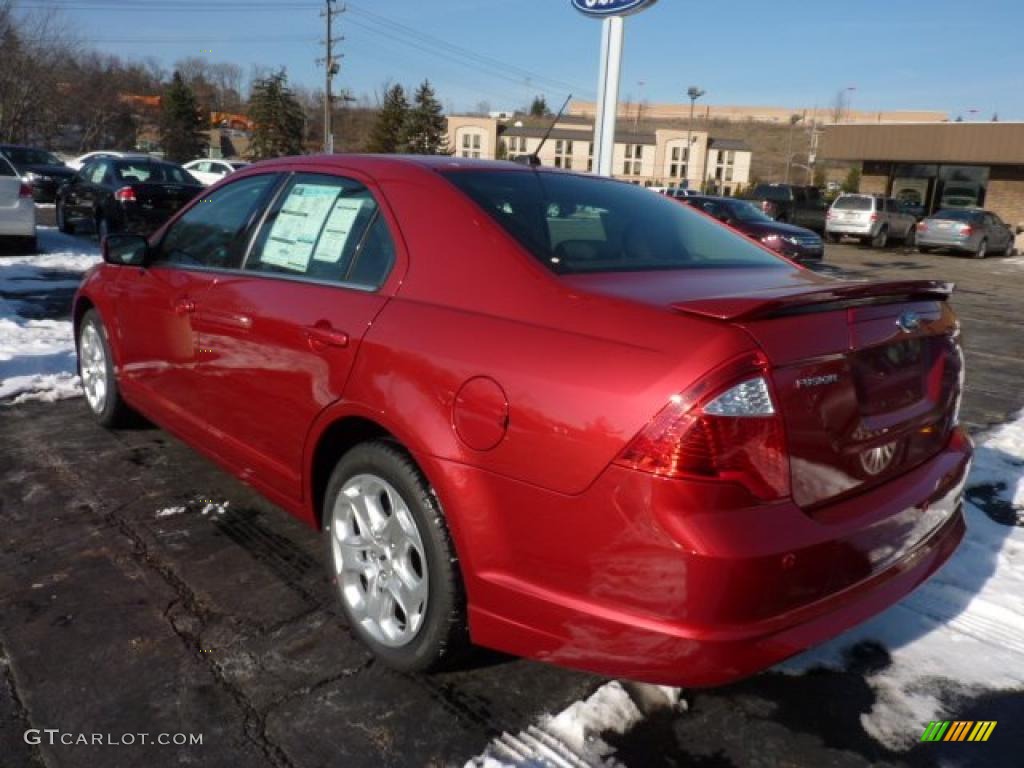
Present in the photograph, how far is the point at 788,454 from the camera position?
191 cm

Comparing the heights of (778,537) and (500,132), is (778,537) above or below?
below

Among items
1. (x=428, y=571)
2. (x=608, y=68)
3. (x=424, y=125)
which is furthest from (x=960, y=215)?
(x=424, y=125)

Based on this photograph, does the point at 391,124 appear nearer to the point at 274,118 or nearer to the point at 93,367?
the point at 274,118

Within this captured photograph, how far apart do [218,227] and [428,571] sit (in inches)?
83.4

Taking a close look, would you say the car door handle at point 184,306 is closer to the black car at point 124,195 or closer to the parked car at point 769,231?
the black car at point 124,195

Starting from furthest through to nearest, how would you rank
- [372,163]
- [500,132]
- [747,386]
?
[500,132]
[372,163]
[747,386]

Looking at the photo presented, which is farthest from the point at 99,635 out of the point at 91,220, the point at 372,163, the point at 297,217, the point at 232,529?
the point at 91,220

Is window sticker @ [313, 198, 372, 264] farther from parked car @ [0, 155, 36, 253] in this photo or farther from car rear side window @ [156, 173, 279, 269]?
parked car @ [0, 155, 36, 253]

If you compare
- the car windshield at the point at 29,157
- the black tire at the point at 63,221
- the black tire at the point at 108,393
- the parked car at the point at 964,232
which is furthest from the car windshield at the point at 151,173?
the parked car at the point at 964,232

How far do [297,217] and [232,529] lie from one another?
141 centimetres

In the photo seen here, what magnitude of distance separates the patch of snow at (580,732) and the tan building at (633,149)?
93653 millimetres

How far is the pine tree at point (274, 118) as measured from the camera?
204ft

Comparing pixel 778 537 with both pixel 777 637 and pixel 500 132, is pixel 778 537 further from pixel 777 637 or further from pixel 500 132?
pixel 500 132

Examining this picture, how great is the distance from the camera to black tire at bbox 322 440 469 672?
2287mm
